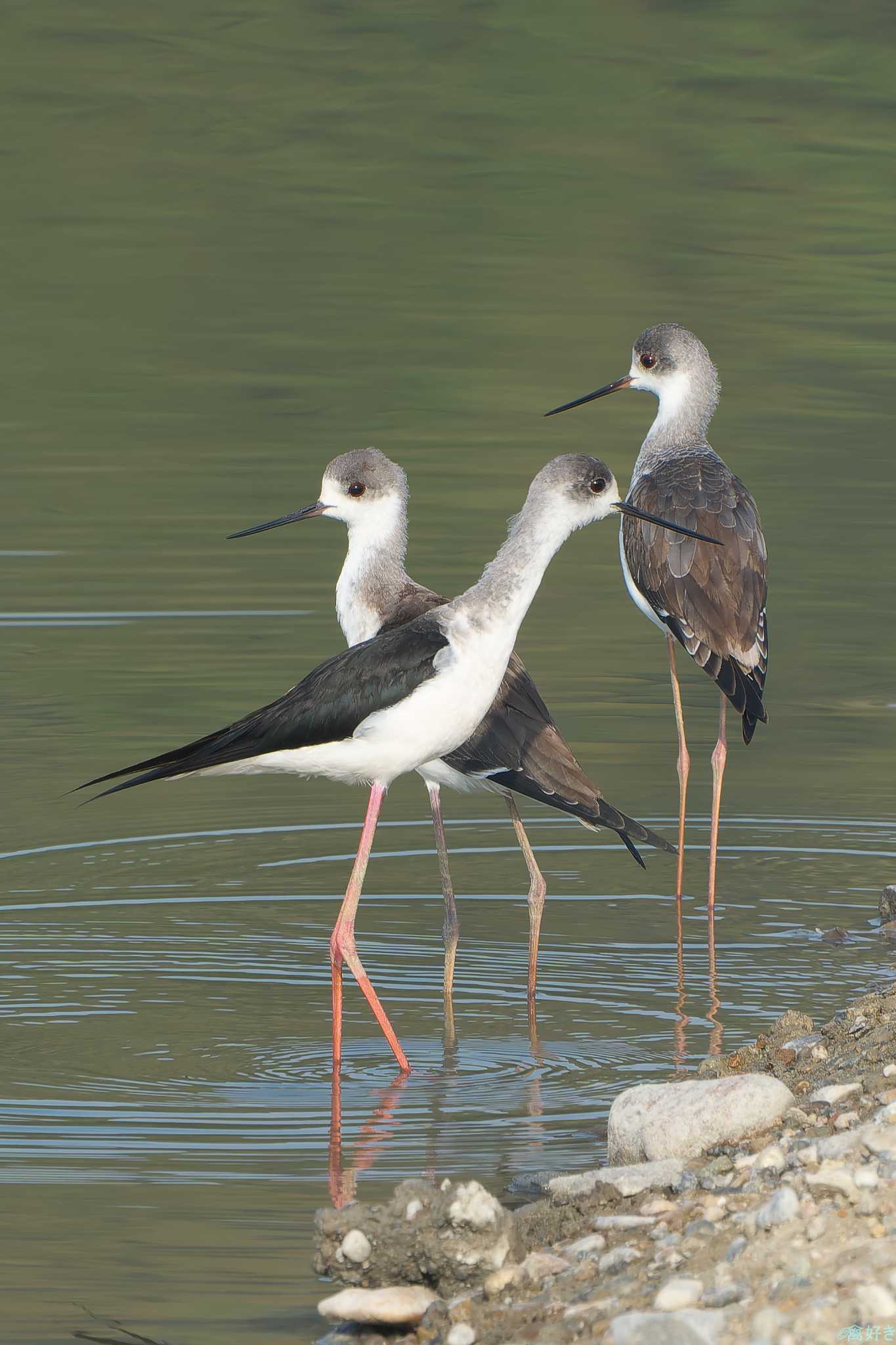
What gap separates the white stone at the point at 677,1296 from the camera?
14.8ft

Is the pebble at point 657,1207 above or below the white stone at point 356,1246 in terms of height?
above

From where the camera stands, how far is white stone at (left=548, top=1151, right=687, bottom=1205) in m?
5.36

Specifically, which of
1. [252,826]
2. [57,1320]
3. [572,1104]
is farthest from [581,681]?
[57,1320]

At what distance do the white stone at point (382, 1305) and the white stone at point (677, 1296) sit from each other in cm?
59

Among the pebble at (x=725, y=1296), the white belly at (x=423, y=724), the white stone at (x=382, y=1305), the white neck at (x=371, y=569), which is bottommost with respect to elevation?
the white stone at (x=382, y=1305)

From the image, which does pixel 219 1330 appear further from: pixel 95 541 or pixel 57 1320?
pixel 95 541

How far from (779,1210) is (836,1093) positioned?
949 millimetres

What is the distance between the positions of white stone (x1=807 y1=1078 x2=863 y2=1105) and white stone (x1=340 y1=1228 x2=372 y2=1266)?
123 cm

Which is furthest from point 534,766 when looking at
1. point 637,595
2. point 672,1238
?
point 672,1238

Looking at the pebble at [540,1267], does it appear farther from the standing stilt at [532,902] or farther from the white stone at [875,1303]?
the standing stilt at [532,902]

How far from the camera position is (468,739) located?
7355 mm

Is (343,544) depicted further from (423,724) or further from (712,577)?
(423,724)

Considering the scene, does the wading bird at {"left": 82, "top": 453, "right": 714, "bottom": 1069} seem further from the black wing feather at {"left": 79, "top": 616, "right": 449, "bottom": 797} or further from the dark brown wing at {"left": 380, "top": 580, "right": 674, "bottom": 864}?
the dark brown wing at {"left": 380, "top": 580, "right": 674, "bottom": 864}

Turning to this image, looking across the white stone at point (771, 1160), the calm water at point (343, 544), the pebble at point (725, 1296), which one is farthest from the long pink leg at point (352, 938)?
the pebble at point (725, 1296)
